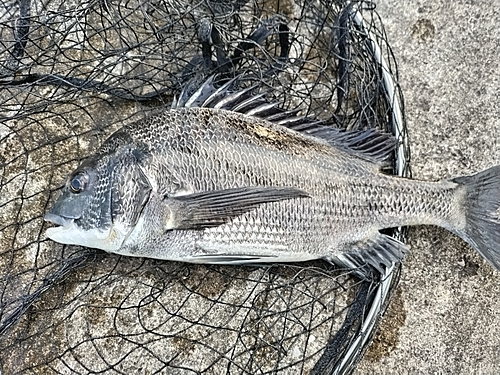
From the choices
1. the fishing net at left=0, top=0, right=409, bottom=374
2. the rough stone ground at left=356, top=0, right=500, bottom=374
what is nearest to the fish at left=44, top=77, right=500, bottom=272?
the fishing net at left=0, top=0, right=409, bottom=374

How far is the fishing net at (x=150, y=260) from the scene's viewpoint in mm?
2289

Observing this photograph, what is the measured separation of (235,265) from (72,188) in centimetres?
79

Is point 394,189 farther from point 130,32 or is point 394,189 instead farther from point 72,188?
point 130,32

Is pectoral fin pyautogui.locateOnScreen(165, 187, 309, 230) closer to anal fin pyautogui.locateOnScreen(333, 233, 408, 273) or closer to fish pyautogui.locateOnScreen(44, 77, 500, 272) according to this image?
fish pyautogui.locateOnScreen(44, 77, 500, 272)

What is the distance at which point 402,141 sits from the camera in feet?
7.65

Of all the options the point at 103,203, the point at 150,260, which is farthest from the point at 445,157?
the point at 103,203

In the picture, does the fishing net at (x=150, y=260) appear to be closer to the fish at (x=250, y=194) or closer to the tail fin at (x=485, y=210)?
the fish at (x=250, y=194)

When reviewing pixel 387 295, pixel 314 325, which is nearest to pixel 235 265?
pixel 314 325

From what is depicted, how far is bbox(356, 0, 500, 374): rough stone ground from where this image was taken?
2.41 m

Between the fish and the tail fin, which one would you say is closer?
the fish

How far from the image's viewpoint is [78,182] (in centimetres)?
199

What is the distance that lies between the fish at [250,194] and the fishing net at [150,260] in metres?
0.18

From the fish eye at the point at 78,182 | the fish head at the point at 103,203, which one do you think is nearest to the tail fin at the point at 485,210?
Result: the fish head at the point at 103,203

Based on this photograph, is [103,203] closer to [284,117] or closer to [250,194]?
[250,194]
